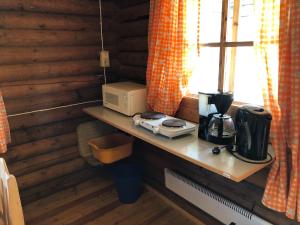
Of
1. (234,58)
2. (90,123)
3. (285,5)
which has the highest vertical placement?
(285,5)

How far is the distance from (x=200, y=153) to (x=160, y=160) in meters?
1.01

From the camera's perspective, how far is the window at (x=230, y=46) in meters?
1.61

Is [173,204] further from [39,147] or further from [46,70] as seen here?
[46,70]

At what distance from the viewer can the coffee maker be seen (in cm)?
147

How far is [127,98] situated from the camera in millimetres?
2045

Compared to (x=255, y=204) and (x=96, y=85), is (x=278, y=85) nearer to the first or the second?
(x=255, y=204)

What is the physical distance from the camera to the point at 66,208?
2262 millimetres

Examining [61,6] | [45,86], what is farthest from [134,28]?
[45,86]

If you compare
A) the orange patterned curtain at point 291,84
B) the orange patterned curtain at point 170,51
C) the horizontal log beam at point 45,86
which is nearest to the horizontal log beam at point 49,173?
the horizontal log beam at point 45,86

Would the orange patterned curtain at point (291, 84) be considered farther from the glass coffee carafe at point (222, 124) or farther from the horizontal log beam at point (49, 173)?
the horizontal log beam at point (49, 173)

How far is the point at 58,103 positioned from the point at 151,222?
1.42 m

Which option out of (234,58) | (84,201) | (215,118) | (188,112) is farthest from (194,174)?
(84,201)

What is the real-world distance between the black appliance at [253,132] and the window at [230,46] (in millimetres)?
314

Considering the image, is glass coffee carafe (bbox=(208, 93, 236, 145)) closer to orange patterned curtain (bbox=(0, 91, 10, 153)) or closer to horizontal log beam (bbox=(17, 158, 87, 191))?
orange patterned curtain (bbox=(0, 91, 10, 153))
